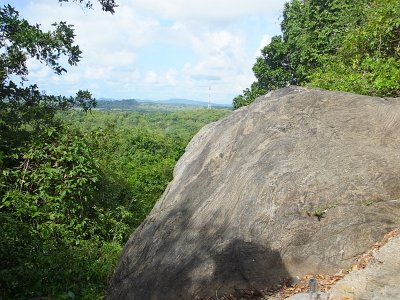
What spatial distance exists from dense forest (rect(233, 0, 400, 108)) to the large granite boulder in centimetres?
362

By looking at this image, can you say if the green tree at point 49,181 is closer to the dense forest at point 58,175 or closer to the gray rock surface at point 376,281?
the dense forest at point 58,175

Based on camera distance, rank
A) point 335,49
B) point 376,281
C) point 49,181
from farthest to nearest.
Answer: point 335,49 → point 49,181 → point 376,281

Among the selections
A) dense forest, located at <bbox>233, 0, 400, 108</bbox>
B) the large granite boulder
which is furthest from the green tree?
dense forest, located at <bbox>233, 0, 400, 108</bbox>

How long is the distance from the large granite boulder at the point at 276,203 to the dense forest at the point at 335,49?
11.9 ft

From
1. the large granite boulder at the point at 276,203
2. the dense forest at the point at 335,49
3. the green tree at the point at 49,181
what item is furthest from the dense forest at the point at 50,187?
the dense forest at the point at 335,49

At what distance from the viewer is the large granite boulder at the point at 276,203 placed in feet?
18.3

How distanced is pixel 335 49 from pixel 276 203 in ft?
55.5

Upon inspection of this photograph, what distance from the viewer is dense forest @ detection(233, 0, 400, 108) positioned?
11054 mm

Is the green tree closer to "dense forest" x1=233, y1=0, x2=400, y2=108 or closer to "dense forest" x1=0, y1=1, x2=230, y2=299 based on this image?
"dense forest" x1=0, y1=1, x2=230, y2=299

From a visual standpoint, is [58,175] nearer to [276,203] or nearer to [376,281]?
[276,203]

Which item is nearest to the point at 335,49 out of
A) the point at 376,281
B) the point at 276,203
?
the point at 276,203

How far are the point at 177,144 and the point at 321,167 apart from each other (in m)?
26.5

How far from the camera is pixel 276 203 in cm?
614

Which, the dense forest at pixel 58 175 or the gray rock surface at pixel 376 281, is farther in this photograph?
the dense forest at pixel 58 175
